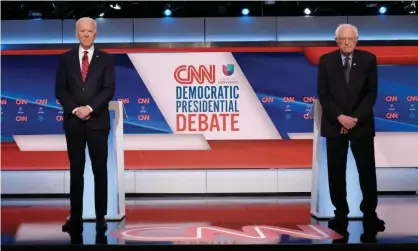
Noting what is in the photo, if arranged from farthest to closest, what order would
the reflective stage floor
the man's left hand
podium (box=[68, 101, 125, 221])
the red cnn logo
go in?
1. the red cnn logo
2. podium (box=[68, 101, 125, 221])
3. the man's left hand
4. the reflective stage floor

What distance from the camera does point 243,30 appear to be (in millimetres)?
7172

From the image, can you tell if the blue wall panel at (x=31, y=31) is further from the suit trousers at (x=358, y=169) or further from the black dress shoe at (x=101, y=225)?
the suit trousers at (x=358, y=169)

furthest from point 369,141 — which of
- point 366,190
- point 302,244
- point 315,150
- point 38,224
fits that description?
point 38,224

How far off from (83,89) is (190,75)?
10.3ft

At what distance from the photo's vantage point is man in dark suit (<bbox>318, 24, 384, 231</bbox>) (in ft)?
13.5

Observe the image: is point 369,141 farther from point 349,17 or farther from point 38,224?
point 349,17

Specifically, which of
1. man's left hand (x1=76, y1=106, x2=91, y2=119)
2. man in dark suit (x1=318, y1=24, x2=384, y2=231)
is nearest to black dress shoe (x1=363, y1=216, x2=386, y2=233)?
man in dark suit (x1=318, y1=24, x2=384, y2=231)

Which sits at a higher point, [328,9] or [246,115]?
[328,9]

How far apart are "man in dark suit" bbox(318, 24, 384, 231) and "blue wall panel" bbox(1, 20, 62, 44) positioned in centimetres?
414

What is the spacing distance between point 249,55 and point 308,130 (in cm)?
120

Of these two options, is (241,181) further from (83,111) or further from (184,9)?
(83,111)

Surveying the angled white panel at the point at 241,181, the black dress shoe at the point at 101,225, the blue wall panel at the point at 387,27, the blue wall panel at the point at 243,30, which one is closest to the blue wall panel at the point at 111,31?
the blue wall panel at the point at 243,30

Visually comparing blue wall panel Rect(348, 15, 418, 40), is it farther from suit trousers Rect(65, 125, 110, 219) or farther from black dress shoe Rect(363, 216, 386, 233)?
suit trousers Rect(65, 125, 110, 219)

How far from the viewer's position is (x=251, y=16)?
7.21m
